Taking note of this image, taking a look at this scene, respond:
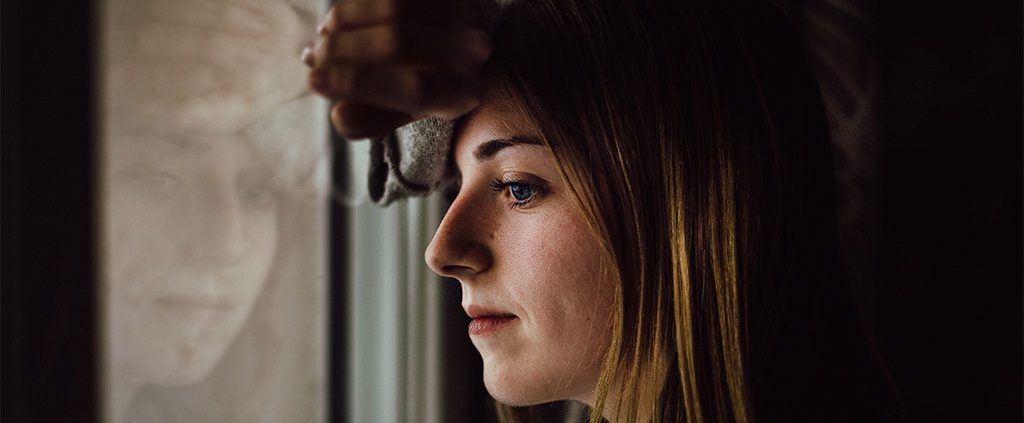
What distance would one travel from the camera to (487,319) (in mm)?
707

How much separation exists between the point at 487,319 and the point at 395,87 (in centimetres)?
29

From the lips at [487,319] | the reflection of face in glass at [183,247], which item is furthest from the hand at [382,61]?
the lips at [487,319]

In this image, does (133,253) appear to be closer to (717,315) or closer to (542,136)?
(542,136)

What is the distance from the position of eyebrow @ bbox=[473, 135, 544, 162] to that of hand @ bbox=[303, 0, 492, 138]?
0.45 ft

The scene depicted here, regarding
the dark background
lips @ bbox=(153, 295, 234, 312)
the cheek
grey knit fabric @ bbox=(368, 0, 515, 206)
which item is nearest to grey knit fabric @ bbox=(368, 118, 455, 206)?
grey knit fabric @ bbox=(368, 0, 515, 206)

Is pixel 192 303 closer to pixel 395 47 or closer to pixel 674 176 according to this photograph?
pixel 395 47

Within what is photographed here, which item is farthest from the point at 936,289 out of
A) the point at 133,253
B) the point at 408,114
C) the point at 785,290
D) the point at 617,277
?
the point at 133,253

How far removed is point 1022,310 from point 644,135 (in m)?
1.13

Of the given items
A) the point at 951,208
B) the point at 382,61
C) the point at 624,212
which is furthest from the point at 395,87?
the point at 951,208

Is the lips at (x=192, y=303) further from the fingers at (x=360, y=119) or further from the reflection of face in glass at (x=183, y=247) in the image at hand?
the fingers at (x=360, y=119)

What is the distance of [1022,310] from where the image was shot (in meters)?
1.45

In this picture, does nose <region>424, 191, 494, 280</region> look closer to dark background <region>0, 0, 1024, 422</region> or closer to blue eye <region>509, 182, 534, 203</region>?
blue eye <region>509, 182, 534, 203</region>

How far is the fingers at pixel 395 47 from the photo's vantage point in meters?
0.45

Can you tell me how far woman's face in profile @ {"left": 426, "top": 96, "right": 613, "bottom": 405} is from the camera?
26.8 inches
